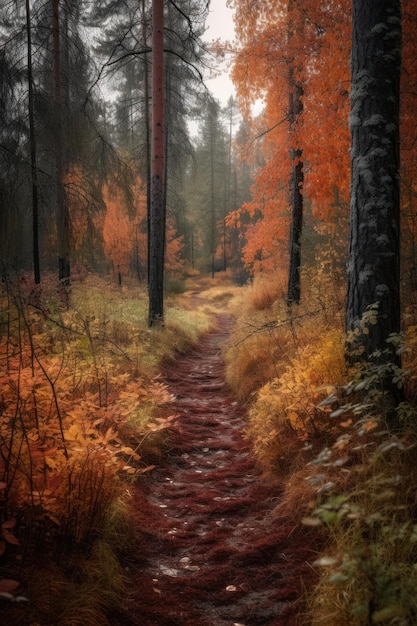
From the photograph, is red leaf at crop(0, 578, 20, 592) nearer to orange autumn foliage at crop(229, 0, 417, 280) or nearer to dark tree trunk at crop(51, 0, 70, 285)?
orange autumn foliage at crop(229, 0, 417, 280)

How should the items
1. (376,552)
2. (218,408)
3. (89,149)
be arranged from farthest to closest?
(89,149) < (218,408) < (376,552)

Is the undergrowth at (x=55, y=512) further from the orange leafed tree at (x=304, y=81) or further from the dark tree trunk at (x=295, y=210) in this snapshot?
the dark tree trunk at (x=295, y=210)

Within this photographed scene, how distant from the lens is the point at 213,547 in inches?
123

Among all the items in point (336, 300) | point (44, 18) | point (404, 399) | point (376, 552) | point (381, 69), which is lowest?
point (376, 552)

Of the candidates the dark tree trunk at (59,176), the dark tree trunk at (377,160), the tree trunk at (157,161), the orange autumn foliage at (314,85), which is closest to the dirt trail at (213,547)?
the dark tree trunk at (377,160)

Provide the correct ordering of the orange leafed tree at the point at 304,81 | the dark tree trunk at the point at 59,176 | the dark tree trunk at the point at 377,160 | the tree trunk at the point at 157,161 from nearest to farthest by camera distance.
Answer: the dark tree trunk at the point at 377,160
the orange leafed tree at the point at 304,81
the tree trunk at the point at 157,161
the dark tree trunk at the point at 59,176

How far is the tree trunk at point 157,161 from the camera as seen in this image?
8609mm

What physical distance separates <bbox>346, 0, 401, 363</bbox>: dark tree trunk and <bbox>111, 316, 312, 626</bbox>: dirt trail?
1.88m

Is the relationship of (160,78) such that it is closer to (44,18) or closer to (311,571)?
(44,18)

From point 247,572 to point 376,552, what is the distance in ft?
3.51

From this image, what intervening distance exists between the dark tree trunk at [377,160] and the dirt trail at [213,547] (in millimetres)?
1884

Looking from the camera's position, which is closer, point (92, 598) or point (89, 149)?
point (92, 598)

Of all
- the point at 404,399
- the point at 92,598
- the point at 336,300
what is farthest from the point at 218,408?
the point at 92,598

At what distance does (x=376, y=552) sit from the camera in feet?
7.18
